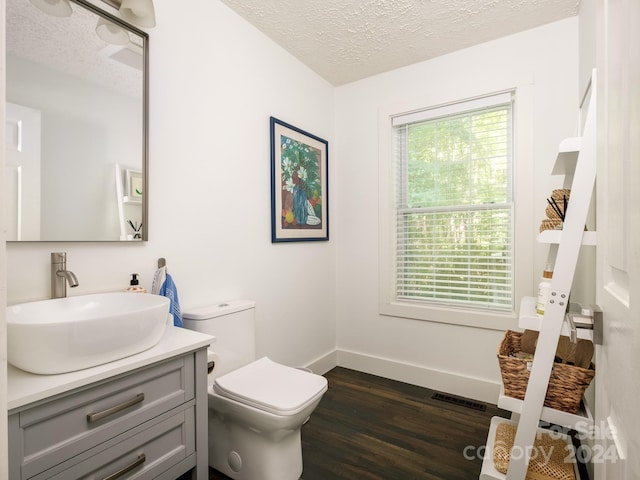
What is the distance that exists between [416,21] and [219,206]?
1675 millimetres

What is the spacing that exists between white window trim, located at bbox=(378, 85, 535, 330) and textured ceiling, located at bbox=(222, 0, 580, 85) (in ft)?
1.33

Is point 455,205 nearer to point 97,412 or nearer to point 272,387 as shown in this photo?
point 272,387

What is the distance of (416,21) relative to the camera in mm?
2131

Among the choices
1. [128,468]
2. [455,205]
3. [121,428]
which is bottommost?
[128,468]

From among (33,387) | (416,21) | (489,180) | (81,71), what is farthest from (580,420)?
(81,71)

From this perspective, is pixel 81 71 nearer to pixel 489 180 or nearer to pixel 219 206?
pixel 219 206

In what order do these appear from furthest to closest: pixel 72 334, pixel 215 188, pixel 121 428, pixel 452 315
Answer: pixel 452 315
pixel 215 188
pixel 121 428
pixel 72 334

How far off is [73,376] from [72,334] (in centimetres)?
12

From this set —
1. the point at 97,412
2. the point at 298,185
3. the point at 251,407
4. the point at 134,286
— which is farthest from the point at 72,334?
the point at 298,185

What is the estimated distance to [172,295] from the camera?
1.58 meters

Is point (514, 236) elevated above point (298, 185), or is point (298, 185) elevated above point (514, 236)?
point (298, 185)

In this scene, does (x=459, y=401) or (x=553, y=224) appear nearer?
(x=553, y=224)

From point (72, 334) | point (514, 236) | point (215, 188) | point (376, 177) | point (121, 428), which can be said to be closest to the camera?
point (72, 334)

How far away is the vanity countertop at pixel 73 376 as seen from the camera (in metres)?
0.86
